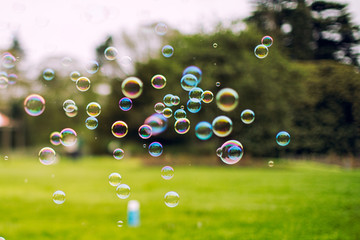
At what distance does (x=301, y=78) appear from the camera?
7.46 m

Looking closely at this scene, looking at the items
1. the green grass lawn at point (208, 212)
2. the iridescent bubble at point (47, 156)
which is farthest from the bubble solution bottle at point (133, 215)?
the iridescent bubble at point (47, 156)

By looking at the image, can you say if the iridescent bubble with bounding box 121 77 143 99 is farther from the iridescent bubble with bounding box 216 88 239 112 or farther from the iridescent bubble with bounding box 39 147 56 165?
the iridescent bubble with bounding box 39 147 56 165

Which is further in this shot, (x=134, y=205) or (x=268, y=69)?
(x=268, y=69)

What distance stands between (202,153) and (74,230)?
44.2ft

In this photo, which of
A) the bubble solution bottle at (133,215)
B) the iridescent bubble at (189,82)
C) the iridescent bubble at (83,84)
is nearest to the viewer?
the bubble solution bottle at (133,215)

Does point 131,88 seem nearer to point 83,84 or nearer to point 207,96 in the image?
point 83,84

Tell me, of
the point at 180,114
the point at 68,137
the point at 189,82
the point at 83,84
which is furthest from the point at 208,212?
the point at 83,84

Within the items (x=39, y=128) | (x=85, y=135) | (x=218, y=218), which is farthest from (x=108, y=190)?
(x=39, y=128)

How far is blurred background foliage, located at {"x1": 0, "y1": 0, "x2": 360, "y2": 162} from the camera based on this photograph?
6.34 m

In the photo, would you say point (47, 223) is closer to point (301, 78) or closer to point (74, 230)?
point (74, 230)

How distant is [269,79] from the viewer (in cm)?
1125

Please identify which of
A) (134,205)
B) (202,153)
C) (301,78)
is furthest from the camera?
(202,153)

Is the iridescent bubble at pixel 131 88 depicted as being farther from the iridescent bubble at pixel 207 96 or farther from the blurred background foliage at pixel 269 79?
the blurred background foliage at pixel 269 79

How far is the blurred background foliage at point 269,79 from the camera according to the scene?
634cm
